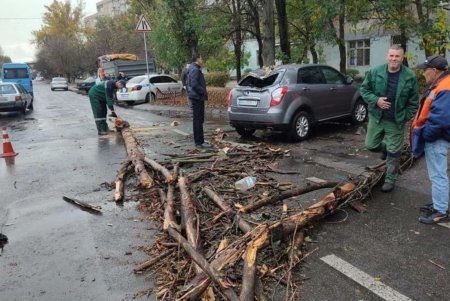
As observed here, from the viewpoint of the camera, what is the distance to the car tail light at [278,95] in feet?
30.3

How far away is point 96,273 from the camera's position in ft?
13.3

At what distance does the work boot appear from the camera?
5.70 meters

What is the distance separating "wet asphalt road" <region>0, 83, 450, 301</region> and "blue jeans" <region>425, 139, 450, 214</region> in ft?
0.97

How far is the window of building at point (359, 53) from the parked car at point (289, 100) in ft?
68.4

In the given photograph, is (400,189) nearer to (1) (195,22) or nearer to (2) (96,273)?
(2) (96,273)

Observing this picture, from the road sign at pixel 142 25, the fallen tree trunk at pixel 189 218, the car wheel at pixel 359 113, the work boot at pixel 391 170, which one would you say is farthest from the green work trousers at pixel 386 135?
the road sign at pixel 142 25

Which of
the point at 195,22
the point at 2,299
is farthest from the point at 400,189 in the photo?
the point at 195,22

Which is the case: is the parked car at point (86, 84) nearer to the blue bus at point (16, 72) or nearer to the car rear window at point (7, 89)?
the blue bus at point (16, 72)

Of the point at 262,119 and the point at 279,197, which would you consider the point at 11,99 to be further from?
the point at 279,197

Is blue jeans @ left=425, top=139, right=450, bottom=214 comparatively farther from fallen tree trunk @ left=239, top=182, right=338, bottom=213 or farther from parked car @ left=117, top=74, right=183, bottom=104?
parked car @ left=117, top=74, right=183, bottom=104

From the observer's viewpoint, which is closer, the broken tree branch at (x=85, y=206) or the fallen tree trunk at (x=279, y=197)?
the fallen tree trunk at (x=279, y=197)

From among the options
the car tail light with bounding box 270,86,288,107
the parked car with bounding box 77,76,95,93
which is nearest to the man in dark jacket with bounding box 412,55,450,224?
the car tail light with bounding box 270,86,288,107

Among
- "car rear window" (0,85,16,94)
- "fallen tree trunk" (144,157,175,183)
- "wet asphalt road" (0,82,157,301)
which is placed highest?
"car rear window" (0,85,16,94)

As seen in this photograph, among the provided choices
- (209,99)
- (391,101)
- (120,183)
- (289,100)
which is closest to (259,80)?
(289,100)
